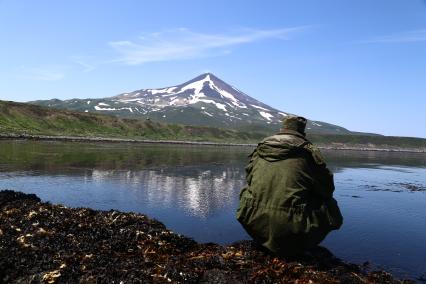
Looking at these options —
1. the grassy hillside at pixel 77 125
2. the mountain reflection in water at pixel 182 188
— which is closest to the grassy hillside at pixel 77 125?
the grassy hillside at pixel 77 125

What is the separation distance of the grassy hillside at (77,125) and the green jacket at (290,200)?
349 feet

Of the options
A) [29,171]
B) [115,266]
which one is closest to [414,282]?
[115,266]

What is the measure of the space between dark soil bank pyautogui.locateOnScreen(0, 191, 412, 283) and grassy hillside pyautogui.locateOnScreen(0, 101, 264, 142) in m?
102

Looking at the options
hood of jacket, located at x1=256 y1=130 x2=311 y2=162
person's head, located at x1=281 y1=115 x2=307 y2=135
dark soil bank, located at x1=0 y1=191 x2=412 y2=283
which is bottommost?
dark soil bank, located at x1=0 y1=191 x2=412 y2=283

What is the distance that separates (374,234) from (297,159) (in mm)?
12293

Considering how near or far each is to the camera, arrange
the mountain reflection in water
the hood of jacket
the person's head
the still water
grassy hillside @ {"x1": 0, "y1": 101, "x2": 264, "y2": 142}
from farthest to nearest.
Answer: grassy hillside @ {"x1": 0, "y1": 101, "x2": 264, "y2": 142}
the mountain reflection in water
the still water
the person's head
the hood of jacket

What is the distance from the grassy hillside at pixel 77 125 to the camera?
123938 millimetres

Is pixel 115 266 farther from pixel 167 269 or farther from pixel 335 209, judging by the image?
pixel 335 209

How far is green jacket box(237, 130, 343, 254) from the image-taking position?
36.8 feet

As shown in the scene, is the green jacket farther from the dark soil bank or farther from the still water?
the still water

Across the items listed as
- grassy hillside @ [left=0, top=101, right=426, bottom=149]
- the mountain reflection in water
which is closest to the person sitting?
the mountain reflection in water

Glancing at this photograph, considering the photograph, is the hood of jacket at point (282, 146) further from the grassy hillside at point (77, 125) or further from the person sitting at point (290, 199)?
Result: the grassy hillside at point (77, 125)

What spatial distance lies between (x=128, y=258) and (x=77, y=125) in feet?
457

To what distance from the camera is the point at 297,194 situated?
37.0 ft
